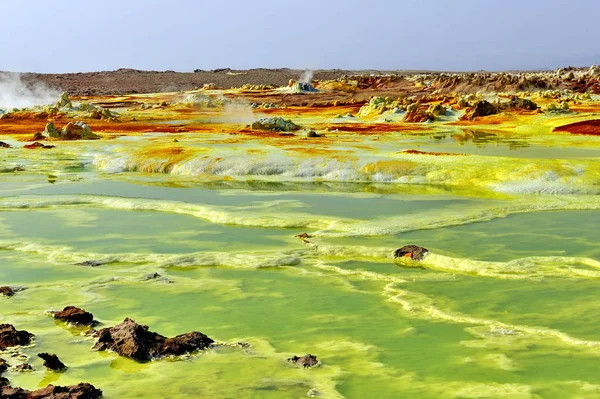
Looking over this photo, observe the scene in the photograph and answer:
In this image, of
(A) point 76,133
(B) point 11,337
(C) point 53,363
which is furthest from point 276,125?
(C) point 53,363

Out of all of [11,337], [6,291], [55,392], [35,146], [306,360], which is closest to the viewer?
[55,392]

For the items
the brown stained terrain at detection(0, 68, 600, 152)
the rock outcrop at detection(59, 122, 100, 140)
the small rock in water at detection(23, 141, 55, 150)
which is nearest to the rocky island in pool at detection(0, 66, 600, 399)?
the small rock in water at detection(23, 141, 55, 150)

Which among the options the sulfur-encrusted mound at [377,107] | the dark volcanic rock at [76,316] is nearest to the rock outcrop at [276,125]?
the sulfur-encrusted mound at [377,107]

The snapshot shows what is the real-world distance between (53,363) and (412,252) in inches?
379

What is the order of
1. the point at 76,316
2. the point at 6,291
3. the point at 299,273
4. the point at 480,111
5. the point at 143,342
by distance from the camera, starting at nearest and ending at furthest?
the point at 143,342 → the point at 76,316 → the point at 6,291 → the point at 299,273 → the point at 480,111

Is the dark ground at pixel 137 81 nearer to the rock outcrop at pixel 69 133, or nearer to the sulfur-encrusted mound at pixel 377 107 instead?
the sulfur-encrusted mound at pixel 377 107

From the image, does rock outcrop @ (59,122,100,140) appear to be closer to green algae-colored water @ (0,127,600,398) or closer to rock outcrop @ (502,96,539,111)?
green algae-colored water @ (0,127,600,398)

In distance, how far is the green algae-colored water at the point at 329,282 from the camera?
10359 millimetres

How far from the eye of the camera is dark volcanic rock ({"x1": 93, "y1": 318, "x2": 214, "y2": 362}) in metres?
11.0

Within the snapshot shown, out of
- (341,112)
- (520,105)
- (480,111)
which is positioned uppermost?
(341,112)

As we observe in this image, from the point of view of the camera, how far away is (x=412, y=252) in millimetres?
17656

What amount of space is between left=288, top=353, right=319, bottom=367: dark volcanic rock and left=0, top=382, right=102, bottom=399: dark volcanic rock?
294 cm

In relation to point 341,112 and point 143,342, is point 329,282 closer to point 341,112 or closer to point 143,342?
point 143,342

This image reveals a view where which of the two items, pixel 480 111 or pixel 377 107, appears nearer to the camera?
pixel 480 111
